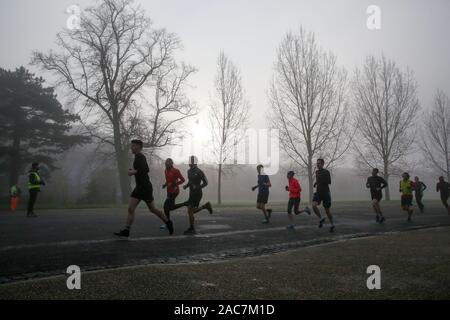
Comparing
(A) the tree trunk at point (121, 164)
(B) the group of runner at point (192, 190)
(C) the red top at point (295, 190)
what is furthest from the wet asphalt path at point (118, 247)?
(A) the tree trunk at point (121, 164)

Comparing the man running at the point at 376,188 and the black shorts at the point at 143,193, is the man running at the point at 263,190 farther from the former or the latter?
the black shorts at the point at 143,193

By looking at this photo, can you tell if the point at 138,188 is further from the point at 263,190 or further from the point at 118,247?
the point at 263,190

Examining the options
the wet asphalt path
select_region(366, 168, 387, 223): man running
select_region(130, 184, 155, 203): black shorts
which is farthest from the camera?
select_region(366, 168, 387, 223): man running

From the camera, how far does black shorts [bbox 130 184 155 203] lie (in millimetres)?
7727

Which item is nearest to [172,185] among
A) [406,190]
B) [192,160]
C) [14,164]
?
[192,160]

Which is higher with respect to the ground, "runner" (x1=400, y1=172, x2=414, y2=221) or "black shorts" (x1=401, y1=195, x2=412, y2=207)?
"runner" (x1=400, y1=172, x2=414, y2=221)

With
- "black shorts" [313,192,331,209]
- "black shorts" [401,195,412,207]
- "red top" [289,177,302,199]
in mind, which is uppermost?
"red top" [289,177,302,199]

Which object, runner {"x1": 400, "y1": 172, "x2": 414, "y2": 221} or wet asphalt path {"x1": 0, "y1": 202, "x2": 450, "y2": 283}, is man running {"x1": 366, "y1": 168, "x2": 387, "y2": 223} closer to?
runner {"x1": 400, "y1": 172, "x2": 414, "y2": 221}

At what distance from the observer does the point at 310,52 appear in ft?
101

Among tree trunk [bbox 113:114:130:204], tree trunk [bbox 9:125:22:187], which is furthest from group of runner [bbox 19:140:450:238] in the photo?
tree trunk [bbox 9:125:22:187]

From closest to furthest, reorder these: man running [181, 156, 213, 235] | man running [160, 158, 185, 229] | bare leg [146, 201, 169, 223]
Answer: bare leg [146, 201, 169, 223] → man running [181, 156, 213, 235] → man running [160, 158, 185, 229]

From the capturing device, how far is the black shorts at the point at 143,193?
773 cm
